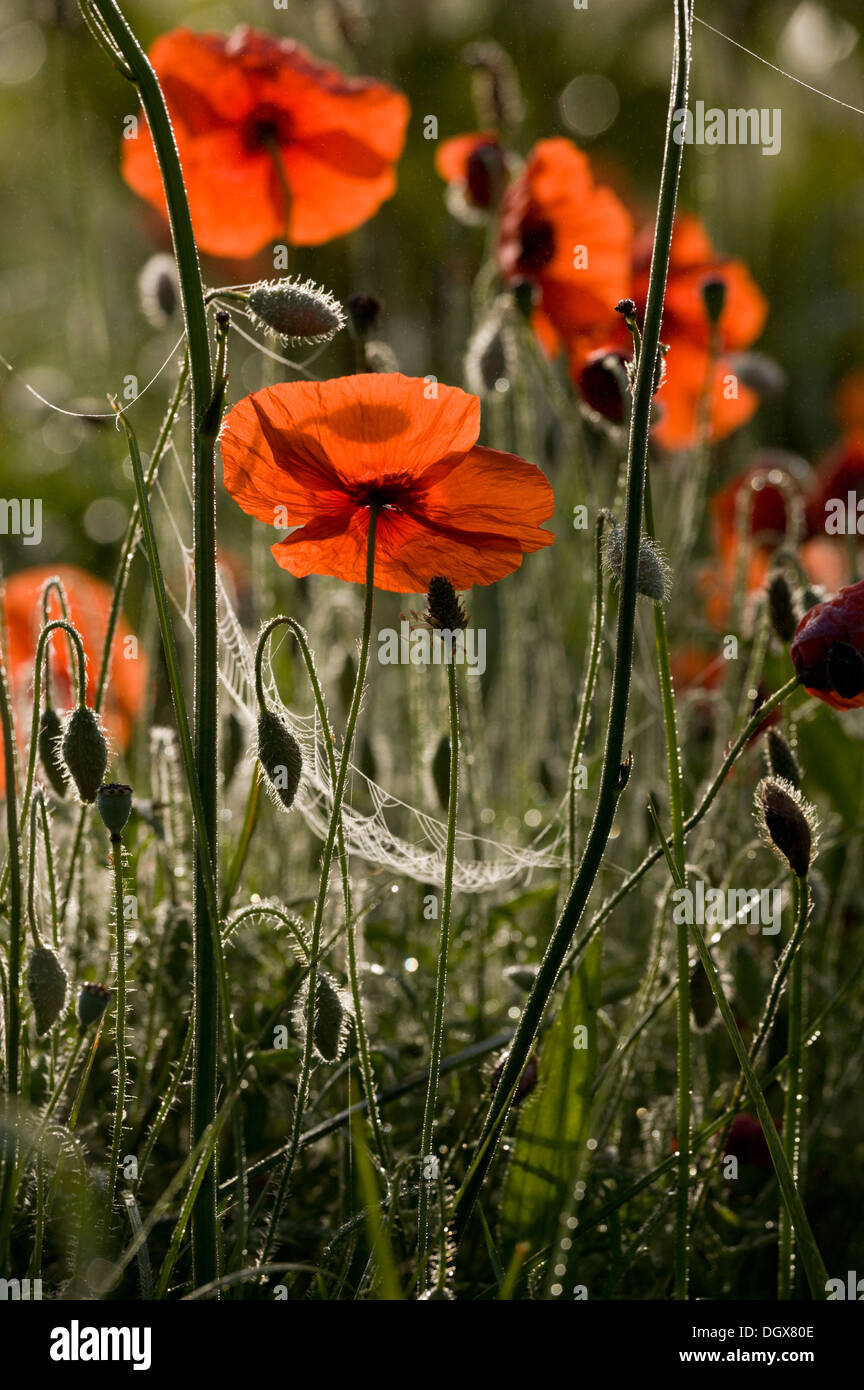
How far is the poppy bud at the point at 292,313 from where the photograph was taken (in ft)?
2.55

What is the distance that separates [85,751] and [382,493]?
0.27 meters

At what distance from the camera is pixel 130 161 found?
1.51 m

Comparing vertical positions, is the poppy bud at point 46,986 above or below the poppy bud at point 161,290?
below

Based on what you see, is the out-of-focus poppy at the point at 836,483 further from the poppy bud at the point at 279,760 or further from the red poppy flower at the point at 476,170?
the poppy bud at the point at 279,760

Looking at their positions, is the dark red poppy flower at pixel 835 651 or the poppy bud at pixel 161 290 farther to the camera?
the poppy bud at pixel 161 290

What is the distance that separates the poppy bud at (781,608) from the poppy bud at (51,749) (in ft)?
1.85

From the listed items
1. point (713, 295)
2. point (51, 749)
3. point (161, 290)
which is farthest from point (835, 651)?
point (161, 290)

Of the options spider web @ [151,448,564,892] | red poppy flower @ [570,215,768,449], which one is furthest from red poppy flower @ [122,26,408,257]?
spider web @ [151,448,564,892]

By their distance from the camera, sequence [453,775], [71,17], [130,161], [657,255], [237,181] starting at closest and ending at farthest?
1. [657,255]
2. [453,775]
3. [130,161]
4. [237,181]
5. [71,17]

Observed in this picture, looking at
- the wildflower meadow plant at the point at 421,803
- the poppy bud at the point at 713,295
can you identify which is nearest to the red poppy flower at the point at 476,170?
the wildflower meadow plant at the point at 421,803

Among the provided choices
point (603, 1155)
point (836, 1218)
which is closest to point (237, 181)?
point (603, 1155)

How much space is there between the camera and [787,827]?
79 cm
